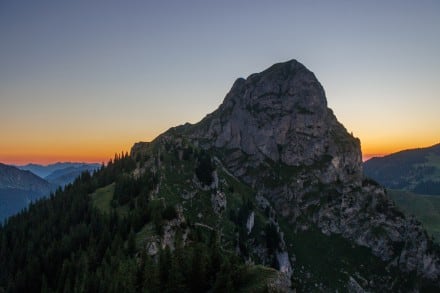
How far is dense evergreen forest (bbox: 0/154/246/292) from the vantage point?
2776 inches

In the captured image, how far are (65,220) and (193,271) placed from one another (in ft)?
400

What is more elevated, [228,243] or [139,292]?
[139,292]

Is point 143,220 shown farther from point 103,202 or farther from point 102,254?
point 103,202

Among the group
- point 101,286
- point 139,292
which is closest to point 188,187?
point 101,286

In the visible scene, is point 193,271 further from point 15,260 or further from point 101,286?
point 15,260

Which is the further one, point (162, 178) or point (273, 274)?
point (162, 178)

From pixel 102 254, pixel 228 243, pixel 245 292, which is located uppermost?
pixel 245 292

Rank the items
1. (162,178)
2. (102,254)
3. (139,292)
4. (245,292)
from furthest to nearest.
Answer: (162,178) → (102,254) → (139,292) → (245,292)

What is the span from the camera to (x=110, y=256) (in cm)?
10925

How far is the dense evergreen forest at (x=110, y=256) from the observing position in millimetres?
70500

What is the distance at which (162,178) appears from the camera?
197250 millimetres

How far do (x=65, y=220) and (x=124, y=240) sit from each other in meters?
64.5

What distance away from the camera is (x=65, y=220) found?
17462 cm

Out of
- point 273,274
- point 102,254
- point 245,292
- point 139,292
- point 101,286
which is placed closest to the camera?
point 245,292
